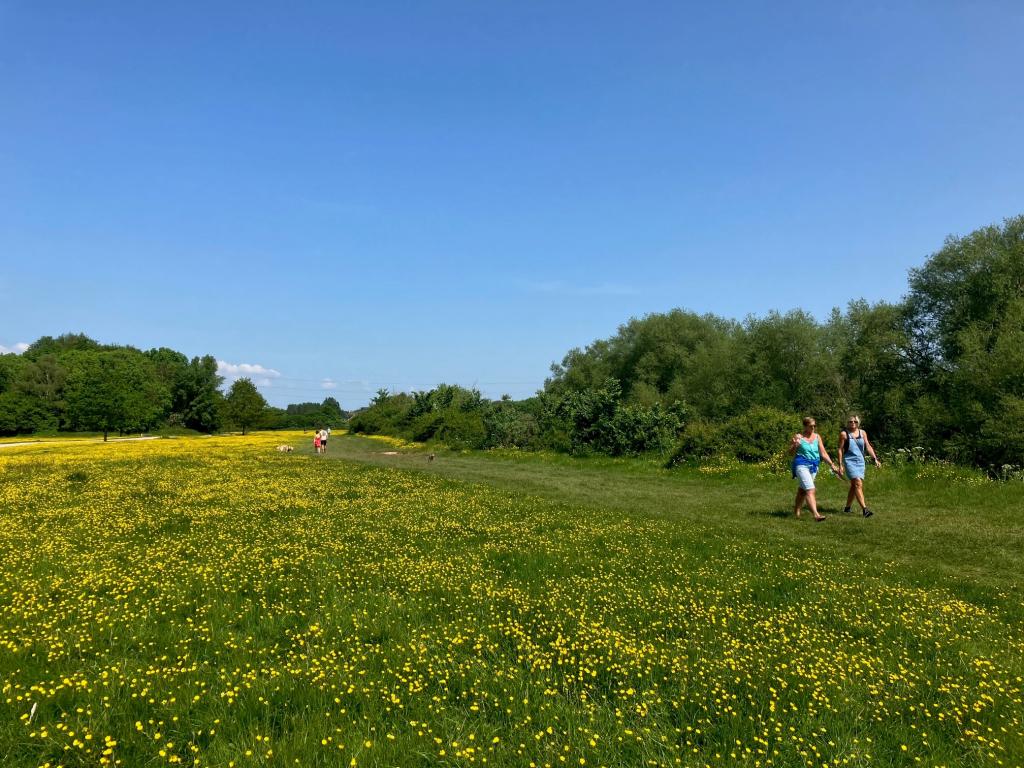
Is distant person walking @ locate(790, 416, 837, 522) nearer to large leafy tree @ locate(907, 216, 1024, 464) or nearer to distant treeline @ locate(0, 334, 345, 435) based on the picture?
large leafy tree @ locate(907, 216, 1024, 464)

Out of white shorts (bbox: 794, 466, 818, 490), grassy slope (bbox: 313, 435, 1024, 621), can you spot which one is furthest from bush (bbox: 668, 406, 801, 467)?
A: white shorts (bbox: 794, 466, 818, 490)

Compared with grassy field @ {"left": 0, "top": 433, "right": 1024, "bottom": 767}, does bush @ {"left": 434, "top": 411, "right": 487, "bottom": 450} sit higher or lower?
higher

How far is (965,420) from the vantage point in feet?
98.1

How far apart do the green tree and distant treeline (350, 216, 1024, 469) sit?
4581 cm

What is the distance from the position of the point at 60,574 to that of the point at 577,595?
8.21 metres

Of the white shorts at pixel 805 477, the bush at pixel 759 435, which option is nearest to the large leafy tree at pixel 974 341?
the bush at pixel 759 435

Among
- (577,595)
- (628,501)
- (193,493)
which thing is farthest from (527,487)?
(577,595)

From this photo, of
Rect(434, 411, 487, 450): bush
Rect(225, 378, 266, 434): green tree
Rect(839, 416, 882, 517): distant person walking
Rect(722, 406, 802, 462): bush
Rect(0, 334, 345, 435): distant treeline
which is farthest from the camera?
Rect(225, 378, 266, 434): green tree

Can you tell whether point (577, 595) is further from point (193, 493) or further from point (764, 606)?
point (193, 493)

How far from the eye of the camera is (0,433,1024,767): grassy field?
4.45m

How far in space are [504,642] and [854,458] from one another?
12961mm

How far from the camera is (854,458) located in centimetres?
1498

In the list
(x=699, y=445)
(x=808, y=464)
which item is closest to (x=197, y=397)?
(x=699, y=445)

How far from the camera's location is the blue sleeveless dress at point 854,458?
1491cm
